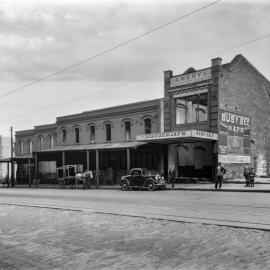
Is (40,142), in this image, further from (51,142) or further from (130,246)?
(130,246)

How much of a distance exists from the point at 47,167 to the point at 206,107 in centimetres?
2162

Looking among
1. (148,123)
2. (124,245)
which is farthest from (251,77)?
(124,245)

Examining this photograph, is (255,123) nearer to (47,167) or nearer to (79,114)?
(79,114)

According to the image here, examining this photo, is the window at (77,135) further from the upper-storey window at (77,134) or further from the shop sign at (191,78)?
the shop sign at (191,78)

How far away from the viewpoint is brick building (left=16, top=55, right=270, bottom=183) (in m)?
28.8

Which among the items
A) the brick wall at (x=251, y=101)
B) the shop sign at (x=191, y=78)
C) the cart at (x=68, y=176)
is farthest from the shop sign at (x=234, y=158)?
the cart at (x=68, y=176)

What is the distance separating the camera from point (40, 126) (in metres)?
46.3

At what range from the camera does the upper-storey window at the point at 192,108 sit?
2989 cm

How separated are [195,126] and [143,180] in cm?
676

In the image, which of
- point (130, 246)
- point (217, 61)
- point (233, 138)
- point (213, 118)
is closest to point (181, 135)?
point (213, 118)

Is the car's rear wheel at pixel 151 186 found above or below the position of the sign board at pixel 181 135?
below

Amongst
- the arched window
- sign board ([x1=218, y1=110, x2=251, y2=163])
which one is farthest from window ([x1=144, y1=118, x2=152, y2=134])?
sign board ([x1=218, y1=110, x2=251, y2=163])

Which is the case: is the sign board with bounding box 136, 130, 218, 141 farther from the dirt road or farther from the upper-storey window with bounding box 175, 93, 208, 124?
the dirt road

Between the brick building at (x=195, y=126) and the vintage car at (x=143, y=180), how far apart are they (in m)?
3.36
